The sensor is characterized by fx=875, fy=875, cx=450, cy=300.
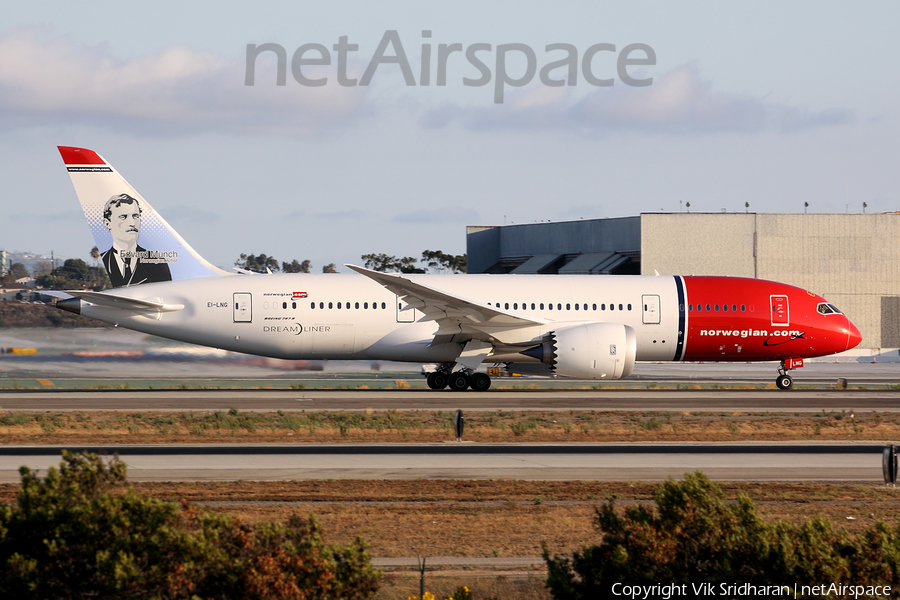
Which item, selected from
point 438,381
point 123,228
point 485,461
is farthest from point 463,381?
point 485,461

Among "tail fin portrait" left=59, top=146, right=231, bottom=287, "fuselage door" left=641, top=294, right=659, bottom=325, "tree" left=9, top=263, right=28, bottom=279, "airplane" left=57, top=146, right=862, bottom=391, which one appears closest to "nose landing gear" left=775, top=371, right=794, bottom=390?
"airplane" left=57, top=146, right=862, bottom=391

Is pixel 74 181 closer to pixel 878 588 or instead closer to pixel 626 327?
pixel 626 327

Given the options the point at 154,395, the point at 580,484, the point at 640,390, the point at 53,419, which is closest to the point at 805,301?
the point at 640,390

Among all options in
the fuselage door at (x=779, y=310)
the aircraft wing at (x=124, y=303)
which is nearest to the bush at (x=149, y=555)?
the aircraft wing at (x=124, y=303)

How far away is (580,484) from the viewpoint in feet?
51.7

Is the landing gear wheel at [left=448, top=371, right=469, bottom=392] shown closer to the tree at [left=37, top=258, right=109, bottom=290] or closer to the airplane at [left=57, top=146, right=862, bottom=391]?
the airplane at [left=57, top=146, right=862, bottom=391]

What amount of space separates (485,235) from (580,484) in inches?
2614

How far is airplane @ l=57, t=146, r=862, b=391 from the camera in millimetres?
31812

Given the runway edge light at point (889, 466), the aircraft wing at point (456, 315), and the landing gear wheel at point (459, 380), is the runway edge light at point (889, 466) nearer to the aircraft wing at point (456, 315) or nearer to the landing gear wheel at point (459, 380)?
the aircraft wing at point (456, 315)

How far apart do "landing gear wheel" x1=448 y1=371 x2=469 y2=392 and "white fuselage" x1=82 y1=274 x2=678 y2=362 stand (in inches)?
32.2

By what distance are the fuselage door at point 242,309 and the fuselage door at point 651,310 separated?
48.5 feet

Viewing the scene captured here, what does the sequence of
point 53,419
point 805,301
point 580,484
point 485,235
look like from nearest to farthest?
1. point 580,484
2. point 53,419
3. point 805,301
4. point 485,235

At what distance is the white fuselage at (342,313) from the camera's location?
32.2 metres

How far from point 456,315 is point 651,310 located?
7622 millimetres
